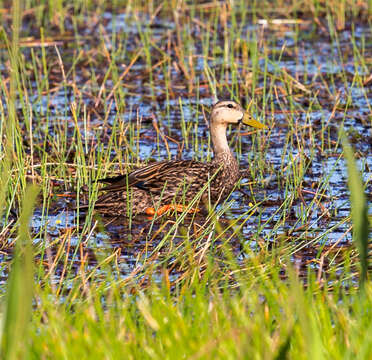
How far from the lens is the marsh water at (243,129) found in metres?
5.80

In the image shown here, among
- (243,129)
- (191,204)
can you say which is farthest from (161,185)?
(243,129)

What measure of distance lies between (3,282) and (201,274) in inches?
45.0

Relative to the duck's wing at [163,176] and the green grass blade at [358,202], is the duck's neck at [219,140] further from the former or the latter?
the green grass blade at [358,202]

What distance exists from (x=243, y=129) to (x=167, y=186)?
2.30 metres

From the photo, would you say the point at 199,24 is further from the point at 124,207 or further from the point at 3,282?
the point at 3,282

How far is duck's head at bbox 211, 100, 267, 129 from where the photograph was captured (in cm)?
759

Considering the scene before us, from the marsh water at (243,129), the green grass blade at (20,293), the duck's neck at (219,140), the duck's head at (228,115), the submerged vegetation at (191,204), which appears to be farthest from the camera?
the duck's head at (228,115)

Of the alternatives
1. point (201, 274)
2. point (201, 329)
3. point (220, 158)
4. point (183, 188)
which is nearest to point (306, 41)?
point (220, 158)

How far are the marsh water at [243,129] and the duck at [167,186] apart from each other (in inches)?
5.3

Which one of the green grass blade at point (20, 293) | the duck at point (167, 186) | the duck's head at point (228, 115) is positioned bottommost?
the duck at point (167, 186)

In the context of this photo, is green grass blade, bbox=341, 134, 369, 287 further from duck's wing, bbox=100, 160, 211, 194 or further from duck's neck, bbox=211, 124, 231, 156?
duck's neck, bbox=211, 124, 231, 156

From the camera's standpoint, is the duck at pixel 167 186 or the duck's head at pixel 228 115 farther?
the duck's head at pixel 228 115

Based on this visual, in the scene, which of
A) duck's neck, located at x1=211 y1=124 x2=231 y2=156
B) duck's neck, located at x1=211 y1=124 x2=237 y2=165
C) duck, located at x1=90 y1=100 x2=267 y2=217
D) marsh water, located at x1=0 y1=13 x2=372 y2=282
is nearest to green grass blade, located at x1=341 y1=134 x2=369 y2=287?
marsh water, located at x1=0 y1=13 x2=372 y2=282

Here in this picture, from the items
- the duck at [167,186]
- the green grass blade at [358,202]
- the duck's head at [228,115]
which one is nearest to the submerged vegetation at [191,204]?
the green grass blade at [358,202]
